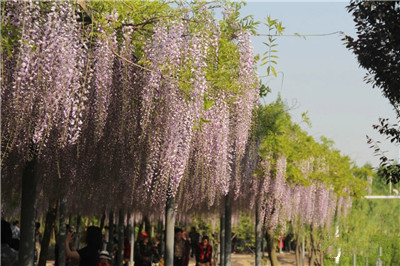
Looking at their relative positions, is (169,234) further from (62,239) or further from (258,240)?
(258,240)

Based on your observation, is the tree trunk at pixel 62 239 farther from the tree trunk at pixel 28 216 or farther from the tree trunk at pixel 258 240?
the tree trunk at pixel 258 240

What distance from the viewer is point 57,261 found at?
1496 centimetres

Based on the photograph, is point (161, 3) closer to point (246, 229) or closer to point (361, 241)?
point (361, 241)

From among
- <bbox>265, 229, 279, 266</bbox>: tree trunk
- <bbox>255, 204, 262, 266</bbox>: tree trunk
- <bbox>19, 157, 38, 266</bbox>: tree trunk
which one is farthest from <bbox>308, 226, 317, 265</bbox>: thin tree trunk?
<bbox>19, 157, 38, 266</bbox>: tree trunk

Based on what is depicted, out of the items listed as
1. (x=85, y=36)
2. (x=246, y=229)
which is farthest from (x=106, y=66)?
(x=246, y=229)

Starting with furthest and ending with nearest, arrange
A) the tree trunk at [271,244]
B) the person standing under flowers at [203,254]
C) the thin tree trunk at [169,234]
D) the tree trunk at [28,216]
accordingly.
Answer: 1. the tree trunk at [271,244]
2. the person standing under flowers at [203,254]
3. the thin tree trunk at [169,234]
4. the tree trunk at [28,216]

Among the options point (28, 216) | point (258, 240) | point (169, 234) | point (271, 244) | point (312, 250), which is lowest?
point (312, 250)

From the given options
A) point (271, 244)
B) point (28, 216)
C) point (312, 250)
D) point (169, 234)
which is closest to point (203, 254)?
point (271, 244)

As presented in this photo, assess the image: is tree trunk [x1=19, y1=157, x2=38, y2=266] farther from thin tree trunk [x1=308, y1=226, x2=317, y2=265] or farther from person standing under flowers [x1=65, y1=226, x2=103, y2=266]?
thin tree trunk [x1=308, y1=226, x2=317, y2=265]

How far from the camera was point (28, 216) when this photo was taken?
31.3ft

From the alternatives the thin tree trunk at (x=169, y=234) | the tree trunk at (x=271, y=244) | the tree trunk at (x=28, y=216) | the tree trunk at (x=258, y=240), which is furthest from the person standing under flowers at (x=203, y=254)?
the tree trunk at (x=28, y=216)

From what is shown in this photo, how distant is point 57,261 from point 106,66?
702 cm

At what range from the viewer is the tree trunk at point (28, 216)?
30.9 ft

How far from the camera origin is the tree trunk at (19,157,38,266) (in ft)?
30.9
